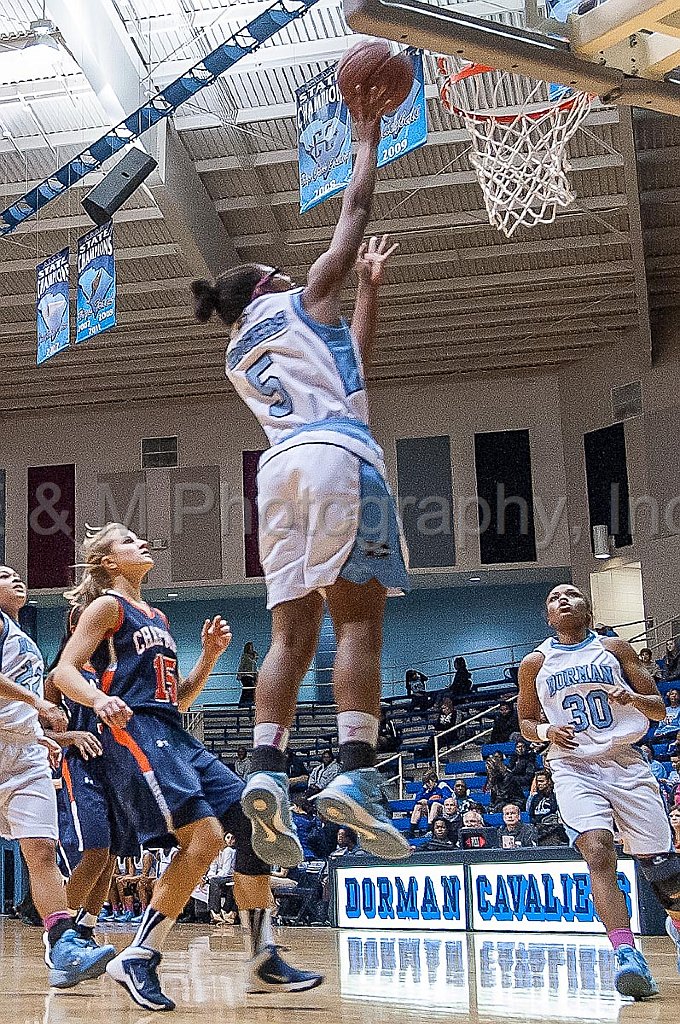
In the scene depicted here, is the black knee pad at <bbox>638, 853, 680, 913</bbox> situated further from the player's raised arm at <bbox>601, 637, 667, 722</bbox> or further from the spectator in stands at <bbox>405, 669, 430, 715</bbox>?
the spectator in stands at <bbox>405, 669, 430, 715</bbox>

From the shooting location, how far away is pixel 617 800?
5.57 meters

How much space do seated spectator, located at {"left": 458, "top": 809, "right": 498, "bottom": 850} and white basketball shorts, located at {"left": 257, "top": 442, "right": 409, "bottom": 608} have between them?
323 inches

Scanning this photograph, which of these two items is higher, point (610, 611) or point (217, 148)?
point (217, 148)

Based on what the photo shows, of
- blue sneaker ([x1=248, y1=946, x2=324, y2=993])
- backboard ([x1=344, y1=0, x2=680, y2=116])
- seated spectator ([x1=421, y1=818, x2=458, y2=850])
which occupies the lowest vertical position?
seated spectator ([x1=421, y1=818, x2=458, y2=850])

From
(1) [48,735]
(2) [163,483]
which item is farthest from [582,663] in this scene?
(2) [163,483]

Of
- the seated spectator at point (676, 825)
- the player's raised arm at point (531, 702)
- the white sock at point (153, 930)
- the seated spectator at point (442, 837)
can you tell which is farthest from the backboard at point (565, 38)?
the seated spectator at point (442, 837)

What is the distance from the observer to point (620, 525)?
768 inches

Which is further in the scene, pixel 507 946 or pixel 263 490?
pixel 507 946

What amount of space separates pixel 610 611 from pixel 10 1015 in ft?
57.0

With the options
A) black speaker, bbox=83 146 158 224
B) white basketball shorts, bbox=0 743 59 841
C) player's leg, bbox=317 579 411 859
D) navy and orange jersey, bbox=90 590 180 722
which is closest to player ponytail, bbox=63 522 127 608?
navy and orange jersey, bbox=90 590 180 722

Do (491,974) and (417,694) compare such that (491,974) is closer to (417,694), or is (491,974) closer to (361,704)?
(361,704)

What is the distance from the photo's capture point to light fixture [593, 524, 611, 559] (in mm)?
19641

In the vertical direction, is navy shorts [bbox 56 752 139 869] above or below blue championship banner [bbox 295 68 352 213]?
below

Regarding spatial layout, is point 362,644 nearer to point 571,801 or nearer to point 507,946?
point 571,801
